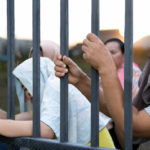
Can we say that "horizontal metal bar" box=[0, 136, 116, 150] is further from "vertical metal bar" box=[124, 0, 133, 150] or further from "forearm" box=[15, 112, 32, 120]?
"forearm" box=[15, 112, 32, 120]

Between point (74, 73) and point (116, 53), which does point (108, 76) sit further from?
point (116, 53)

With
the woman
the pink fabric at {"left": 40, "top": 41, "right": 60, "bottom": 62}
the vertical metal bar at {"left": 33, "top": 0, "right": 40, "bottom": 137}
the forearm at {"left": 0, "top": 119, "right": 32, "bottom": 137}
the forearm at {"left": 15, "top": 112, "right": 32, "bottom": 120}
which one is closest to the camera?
the vertical metal bar at {"left": 33, "top": 0, "right": 40, "bottom": 137}

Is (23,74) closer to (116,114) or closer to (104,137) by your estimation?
(104,137)

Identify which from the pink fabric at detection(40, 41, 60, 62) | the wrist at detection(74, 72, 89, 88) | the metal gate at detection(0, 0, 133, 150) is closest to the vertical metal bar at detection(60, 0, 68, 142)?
the metal gate at detection(0, 0, 133, 150)

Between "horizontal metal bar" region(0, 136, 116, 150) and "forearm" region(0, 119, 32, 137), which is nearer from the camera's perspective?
"horizontal metal bar" region(0, 136, 116, 150)

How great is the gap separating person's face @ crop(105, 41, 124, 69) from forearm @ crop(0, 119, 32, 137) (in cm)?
296

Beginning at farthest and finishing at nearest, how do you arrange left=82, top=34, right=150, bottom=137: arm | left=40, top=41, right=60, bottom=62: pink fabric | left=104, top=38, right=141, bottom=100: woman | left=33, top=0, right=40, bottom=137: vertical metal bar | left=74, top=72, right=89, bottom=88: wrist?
left=104, top=38, right=141, bottom=100: woman
left=40, top=41, right=60, bottom=62: pink fabric
left=74, top=72, right=89, bottom=88: wrist
left=33, top=0, right=40, bottom=137: vertical metal bar
left=82, top=34, right=150, bottom=137: arm

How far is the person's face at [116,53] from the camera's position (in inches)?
180

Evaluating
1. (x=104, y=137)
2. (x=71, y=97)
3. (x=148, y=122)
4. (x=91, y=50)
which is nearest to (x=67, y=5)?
(x=91, y=50)

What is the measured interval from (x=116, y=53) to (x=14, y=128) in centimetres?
315

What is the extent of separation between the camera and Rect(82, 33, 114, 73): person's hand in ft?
4.54

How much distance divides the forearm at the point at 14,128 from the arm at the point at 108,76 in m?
0.38

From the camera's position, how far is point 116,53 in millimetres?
4676

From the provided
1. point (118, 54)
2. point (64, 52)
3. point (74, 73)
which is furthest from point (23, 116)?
point (118, 54)
